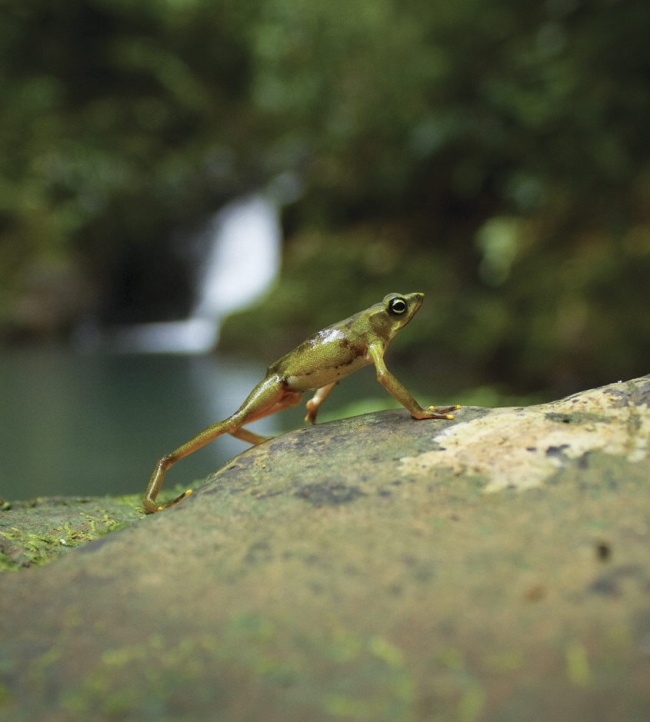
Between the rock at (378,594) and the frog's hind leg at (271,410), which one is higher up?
the frog's hind leg at (271,410)

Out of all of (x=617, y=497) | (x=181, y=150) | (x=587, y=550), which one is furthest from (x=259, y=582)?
(x=181, y=150)

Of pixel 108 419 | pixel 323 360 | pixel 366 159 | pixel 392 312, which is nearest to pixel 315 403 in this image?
pixel 323 360

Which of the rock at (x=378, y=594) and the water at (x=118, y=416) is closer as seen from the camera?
the rock at (x=378, y=594)

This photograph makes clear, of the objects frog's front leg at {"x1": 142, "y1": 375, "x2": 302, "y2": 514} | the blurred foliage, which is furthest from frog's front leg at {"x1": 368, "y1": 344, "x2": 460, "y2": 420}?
the blurred foliage

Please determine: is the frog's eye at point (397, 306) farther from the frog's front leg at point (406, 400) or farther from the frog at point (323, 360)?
the frog's front leg at point (406, 400)

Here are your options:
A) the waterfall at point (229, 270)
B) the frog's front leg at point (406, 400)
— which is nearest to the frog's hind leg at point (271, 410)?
the frog's front leg at point (406, 400)

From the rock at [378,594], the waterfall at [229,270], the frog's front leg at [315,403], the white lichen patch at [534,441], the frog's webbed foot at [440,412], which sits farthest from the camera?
the waterfall at [229,270]

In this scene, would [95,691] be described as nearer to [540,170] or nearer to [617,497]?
[617,497]
